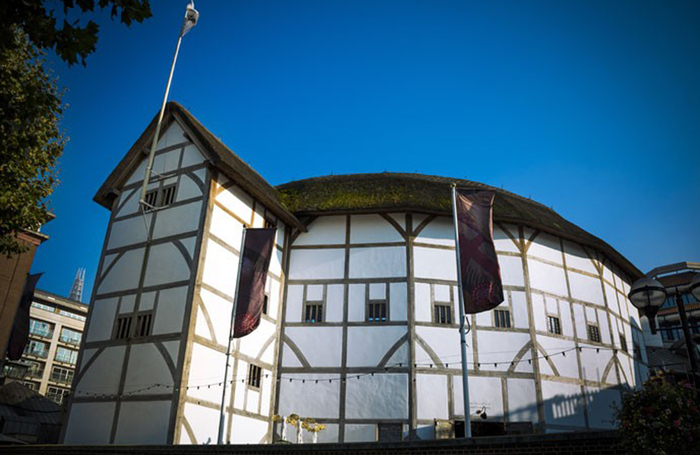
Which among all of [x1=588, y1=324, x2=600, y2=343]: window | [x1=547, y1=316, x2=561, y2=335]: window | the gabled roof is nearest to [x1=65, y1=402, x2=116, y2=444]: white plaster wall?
the gabled roof

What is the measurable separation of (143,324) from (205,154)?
617 cm

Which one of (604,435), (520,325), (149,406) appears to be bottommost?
(604,435)

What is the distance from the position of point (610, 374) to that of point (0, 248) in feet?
70.6

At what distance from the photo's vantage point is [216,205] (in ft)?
62.7

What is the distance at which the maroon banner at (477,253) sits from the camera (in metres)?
14.3

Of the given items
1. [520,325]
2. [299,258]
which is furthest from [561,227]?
[299,258]

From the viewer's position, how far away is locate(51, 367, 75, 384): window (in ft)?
195

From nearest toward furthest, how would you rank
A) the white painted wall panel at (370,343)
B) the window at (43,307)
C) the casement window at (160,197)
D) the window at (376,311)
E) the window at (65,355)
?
1. the casement window at (160,197)
2. the white painted wall panel at (370,343)
3. the window at (376,311)
4. the window at (43,307)
5. the window at (65,355)

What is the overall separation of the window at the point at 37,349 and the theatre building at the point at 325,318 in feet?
145

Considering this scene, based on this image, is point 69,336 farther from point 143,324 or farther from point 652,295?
point 652,295

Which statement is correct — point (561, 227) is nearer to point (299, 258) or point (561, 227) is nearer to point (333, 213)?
point (333, 213)

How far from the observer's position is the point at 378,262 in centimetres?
2194

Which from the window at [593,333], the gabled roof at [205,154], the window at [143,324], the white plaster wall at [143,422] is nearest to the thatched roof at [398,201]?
the gabled roof at [205,154]

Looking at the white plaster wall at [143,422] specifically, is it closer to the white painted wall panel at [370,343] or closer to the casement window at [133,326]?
the casement window at [133,326]
